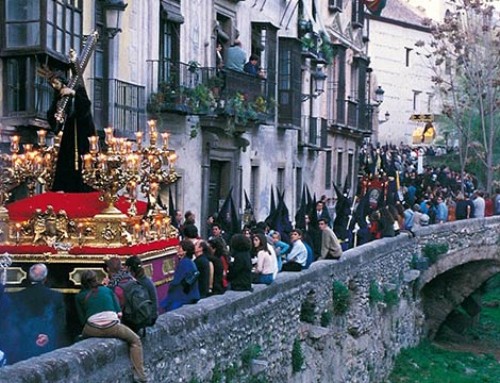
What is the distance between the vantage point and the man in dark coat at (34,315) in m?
11.1

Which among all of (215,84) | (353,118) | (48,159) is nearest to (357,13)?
(353,118)

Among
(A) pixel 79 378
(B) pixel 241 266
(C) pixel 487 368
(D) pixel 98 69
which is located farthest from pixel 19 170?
(C) pixel 487 368

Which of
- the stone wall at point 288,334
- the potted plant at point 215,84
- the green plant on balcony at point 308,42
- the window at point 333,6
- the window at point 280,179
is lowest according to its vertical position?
the stone wall at point 288,334

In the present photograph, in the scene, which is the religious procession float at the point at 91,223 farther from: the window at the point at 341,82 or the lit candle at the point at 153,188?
the window at the point at 341,82

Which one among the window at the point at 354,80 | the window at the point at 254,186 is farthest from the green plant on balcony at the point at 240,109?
the window at the point at 354,80

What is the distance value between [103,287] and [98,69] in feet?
32.8

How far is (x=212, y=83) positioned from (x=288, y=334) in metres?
8.26

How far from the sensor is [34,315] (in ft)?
36.8

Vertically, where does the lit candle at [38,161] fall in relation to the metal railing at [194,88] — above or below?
below

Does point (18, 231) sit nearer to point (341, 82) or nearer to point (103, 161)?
point (103, 161)

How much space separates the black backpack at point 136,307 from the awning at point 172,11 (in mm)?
12610

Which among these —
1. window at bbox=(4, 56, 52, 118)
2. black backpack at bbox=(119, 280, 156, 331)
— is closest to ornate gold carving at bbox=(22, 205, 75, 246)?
black backpack at bbox=(119, 280, 156, 331)

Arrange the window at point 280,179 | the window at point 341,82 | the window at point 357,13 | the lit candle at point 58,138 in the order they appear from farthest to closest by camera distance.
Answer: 1. the window at point 357,13
2. the window at point 341,82
3. the window at point 280,179
4. the lit candle at point 58,138

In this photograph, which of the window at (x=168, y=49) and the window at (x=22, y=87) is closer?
the window at (x=22, y=87)
